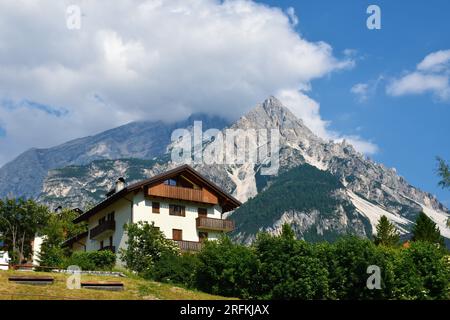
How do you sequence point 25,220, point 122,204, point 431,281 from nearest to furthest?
point 431,281 → point 122,204 → point 25,220

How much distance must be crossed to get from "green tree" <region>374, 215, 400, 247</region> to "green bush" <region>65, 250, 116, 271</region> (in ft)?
95.5

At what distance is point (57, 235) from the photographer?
72.2 metres

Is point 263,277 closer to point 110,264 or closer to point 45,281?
point 45,281

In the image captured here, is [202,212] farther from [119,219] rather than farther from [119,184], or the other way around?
[119,184]

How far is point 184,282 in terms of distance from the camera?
4397cm

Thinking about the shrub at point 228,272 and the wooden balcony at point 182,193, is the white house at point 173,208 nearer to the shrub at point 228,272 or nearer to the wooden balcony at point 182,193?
the wooden balcony at point 182,193

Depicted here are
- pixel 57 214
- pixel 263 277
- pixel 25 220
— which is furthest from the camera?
pixel 57 214

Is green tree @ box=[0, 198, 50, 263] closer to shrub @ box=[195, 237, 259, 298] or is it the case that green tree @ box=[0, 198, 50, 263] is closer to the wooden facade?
the wooden facade

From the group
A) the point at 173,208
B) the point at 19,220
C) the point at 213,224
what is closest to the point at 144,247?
the point at 173,208

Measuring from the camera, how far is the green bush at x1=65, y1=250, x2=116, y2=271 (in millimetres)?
51941

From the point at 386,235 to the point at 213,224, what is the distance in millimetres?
19972

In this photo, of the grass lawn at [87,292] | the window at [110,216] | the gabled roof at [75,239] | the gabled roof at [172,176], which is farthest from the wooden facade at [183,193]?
the grass lawn at [87,292]
